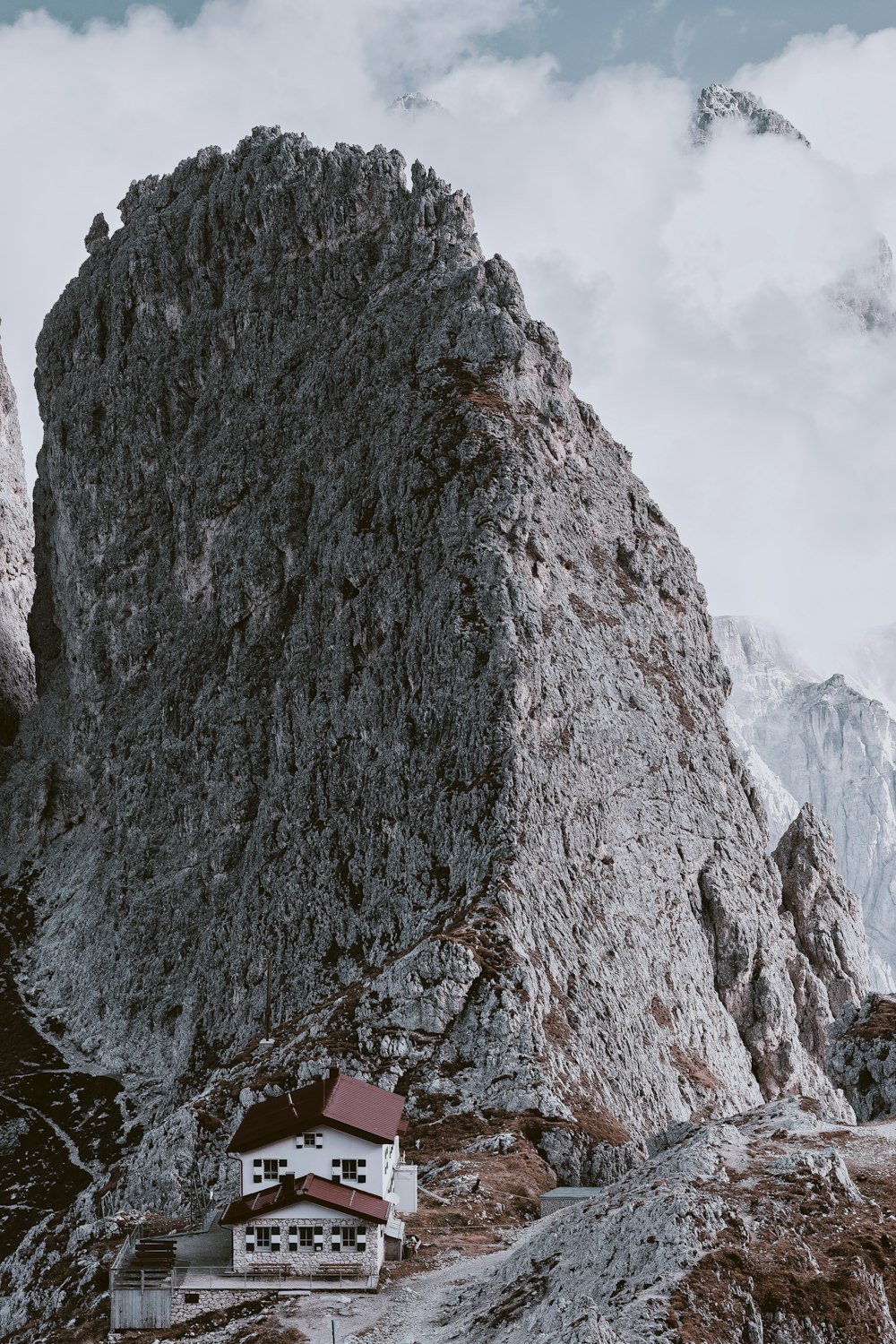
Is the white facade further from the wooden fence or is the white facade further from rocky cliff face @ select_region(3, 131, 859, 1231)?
rocky cliff face @ select_region(3, 131, 859, 1231)

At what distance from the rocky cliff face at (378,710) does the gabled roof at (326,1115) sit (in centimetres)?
2531

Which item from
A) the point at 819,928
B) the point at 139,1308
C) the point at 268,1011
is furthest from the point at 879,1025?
the point at 819,928

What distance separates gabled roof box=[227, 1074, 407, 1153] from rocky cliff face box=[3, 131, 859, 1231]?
83.0 feet

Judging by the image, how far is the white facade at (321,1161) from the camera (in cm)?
6631

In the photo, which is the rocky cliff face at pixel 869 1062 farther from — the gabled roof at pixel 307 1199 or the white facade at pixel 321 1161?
the gabled roof at pixel 307 1199

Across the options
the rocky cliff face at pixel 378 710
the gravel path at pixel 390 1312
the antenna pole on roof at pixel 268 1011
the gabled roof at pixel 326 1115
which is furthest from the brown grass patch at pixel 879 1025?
the gravel path at pixel 390 1312

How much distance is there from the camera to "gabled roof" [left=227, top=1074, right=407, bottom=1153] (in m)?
66.4

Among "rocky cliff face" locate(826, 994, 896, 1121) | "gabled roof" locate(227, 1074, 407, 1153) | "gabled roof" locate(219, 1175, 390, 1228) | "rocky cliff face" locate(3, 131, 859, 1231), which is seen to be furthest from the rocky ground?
"rocky cliff face" locate(3, 131, 859, 1231)

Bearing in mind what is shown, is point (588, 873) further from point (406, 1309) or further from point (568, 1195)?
point (406, 1309)

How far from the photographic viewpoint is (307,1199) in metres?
64.4

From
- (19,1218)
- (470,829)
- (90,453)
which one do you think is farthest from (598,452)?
(19,1218)

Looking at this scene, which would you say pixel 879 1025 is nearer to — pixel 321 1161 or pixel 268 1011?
pixel 268 1011

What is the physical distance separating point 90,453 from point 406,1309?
15378 cm

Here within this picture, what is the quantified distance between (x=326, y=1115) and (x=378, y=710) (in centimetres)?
7648
